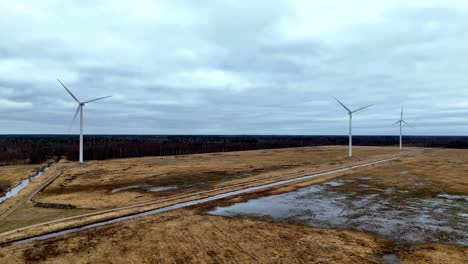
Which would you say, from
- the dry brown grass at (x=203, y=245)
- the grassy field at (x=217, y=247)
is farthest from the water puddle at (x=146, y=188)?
the grassy field at (x=217, y=247)

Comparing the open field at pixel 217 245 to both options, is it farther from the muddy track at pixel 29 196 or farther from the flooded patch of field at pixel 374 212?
the muddy track at pixel 29 196

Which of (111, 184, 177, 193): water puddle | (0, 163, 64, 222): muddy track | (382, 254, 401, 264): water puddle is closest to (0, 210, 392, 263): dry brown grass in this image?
(382, 254, 401, 264): water puddle

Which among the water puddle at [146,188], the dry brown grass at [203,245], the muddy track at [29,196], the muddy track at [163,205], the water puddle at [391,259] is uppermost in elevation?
the water puddle at [391,259]

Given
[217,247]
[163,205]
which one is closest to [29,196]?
[163,205]

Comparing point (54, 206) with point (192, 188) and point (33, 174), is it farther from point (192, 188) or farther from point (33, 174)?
point (33, 174)

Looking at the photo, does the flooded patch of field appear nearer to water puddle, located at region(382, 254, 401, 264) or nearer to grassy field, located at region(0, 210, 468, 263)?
grassy field, located at region(0, 210, 468, 263)

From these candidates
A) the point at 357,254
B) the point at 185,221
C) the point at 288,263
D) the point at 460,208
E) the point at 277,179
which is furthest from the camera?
the point at 277,179

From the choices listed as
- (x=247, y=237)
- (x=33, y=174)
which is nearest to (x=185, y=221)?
(x=247, y=237)

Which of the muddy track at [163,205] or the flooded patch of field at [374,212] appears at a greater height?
the flooded patch of field at [374,212]
